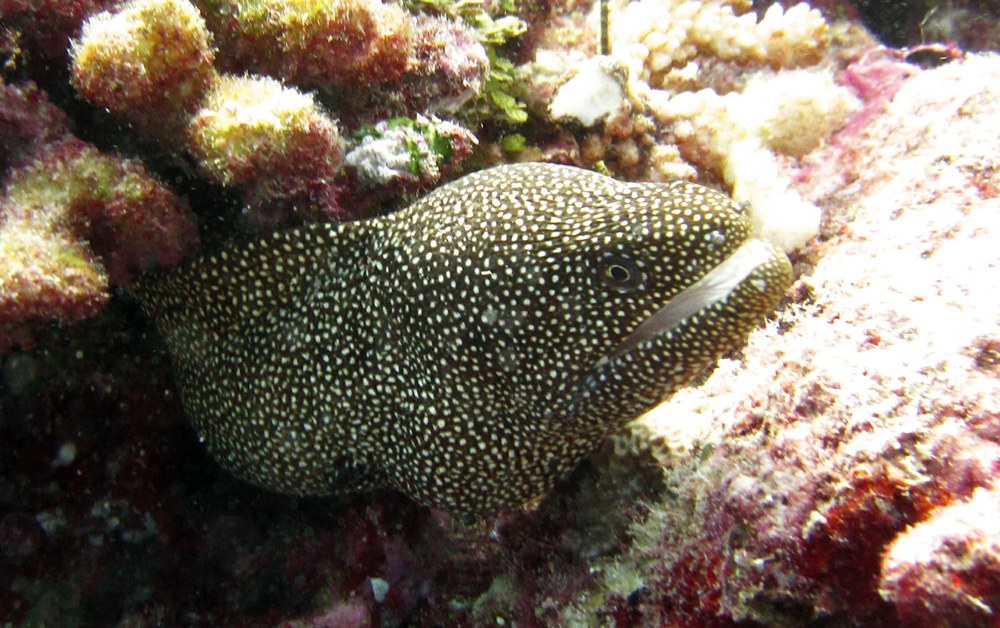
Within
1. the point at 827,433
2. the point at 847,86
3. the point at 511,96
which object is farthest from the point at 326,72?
the point at 847,86

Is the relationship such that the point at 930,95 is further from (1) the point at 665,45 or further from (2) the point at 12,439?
(2) the point at 12,439

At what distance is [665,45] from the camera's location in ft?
17.7

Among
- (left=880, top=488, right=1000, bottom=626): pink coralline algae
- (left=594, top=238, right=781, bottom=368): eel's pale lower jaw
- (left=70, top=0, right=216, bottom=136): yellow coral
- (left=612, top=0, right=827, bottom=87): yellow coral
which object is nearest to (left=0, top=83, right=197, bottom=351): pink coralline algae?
(left=70, top=0, right=216, bottom=136): yellow coral

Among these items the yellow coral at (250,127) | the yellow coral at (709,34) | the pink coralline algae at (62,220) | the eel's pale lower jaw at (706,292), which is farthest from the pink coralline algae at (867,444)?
the pink coralline algae at (62,220)

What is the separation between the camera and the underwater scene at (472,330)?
239cm

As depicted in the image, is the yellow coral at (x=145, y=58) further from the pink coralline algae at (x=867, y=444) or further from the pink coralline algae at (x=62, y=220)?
the pink coralline algae at (x=867, y=444)

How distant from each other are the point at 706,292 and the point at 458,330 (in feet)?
4.42

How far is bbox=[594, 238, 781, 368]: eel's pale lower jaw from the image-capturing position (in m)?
2.99

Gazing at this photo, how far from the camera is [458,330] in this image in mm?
3367

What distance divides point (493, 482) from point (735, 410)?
4.90 feet

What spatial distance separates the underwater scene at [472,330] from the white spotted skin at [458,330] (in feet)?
0.07

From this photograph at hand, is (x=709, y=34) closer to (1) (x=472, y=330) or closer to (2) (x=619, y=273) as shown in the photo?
(2) (x=619, y=273)

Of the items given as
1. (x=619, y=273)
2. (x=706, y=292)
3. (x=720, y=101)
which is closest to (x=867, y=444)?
(x=706, y=292)

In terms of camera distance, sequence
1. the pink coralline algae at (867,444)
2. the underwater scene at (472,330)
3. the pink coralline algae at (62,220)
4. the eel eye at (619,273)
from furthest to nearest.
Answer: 1. the eel eye at (619,273)
2. the pink coralline algae at (62,220)
3. the underwater scene at (472,330)
4. the pink coralline algae at (867,444)
